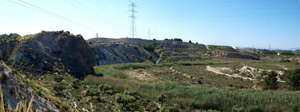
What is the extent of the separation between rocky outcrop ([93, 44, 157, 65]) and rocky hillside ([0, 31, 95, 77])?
18.1 meters

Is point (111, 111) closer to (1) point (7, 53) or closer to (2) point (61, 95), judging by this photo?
(2) point (61, 95)

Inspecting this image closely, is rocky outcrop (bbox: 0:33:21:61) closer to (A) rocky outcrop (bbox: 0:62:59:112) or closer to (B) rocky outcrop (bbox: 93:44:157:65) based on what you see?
(A) rocky outcrop (bbox: 0:62:59:112)

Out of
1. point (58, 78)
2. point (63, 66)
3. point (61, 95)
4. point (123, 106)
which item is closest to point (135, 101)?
point (123, 106)

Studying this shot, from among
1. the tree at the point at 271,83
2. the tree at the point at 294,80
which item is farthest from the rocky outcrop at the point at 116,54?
the tree at the point at 294,80

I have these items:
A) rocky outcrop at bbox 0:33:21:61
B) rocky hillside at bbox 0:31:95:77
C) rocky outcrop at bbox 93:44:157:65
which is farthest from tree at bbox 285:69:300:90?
rocky outcrop at bbox 93:44:157:65

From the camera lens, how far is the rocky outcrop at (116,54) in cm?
5362

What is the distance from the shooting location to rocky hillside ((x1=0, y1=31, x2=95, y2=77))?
2266cm

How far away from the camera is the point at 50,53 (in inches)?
1054

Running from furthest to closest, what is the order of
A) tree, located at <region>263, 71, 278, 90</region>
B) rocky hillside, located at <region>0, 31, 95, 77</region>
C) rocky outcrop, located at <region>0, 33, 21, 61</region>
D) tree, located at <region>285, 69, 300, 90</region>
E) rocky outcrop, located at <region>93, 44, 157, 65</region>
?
rocky outcrop, located at <region>93, 44, 157, 65</region> → tree, located at <region>263, 71, 278, 90</region> → tree, located at <region>285, 69, 300, 90</region> → rocky outcrop, located at <region>0, 33, 21, 61</region> → rocky hillside, located at <region>0, 31, 95, 77</region>

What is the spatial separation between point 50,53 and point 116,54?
36.3m

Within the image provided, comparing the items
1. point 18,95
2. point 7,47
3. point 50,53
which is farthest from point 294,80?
point 7,47

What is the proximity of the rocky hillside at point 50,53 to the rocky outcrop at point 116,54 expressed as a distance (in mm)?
18068

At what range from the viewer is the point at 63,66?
2484 centimetres

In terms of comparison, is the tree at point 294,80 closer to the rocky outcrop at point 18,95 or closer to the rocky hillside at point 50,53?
the rocky outcrop at point 18,95
